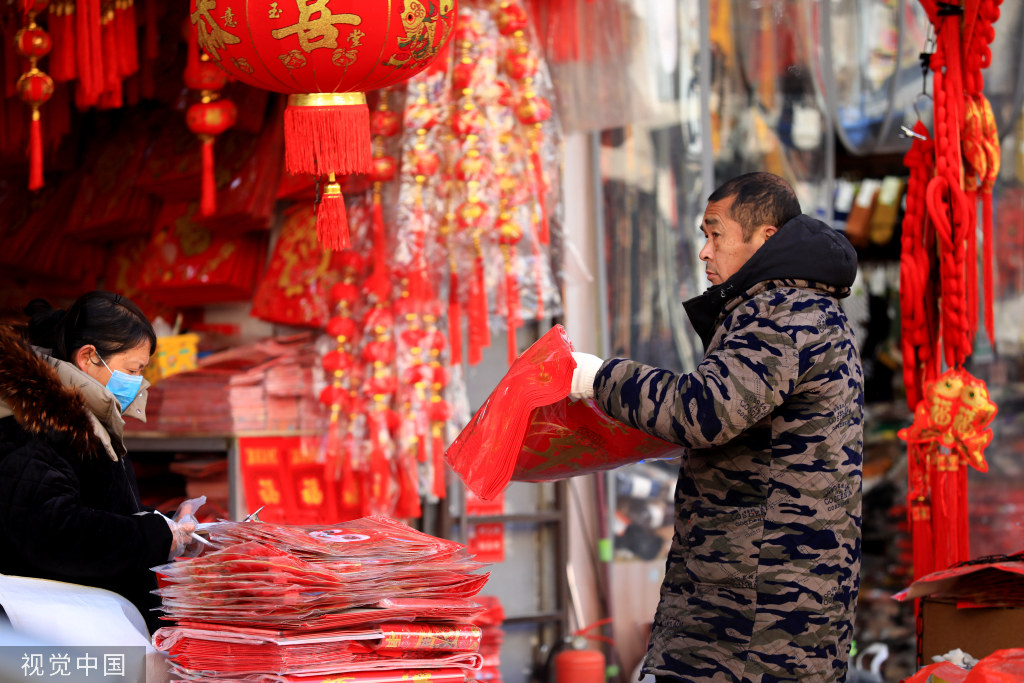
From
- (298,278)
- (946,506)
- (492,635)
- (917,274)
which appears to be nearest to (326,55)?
(917,274)

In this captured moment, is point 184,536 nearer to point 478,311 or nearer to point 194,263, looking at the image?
point 478,311

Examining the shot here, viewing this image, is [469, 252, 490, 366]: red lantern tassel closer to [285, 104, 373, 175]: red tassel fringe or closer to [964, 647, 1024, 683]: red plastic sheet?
[285, 104, 373, 175]: red tassel fringe

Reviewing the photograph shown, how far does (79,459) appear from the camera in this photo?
6.71 feet

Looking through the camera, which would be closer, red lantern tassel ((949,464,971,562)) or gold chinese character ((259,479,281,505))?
red lantern tassel ((949,464,971,562))

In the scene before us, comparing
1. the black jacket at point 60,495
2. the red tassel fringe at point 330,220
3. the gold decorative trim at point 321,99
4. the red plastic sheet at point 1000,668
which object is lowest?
the red plastic sheet at point 1000,668

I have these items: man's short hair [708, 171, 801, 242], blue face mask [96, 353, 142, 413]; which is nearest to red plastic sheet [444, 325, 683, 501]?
man's short hair [708, 171, 801, 242]

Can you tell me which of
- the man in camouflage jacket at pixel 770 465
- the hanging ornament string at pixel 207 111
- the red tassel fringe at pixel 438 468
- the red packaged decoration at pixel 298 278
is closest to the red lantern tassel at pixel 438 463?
the red tassel fringe at pixel 438 468

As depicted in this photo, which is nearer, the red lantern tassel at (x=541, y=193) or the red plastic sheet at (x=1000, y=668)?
the red plastic sheet at (x=1000, y=668)

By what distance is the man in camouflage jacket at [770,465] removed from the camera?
6.15 ft

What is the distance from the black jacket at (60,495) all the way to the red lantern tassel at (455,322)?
5.51 ft

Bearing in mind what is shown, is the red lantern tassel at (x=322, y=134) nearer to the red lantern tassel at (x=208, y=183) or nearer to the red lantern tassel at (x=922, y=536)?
the red lantern tassel at (x=208, y=183)

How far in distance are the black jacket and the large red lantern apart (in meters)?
0.65

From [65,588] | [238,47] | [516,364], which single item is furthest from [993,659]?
[238,47]

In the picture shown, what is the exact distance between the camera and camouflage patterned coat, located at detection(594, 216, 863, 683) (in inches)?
73.9
